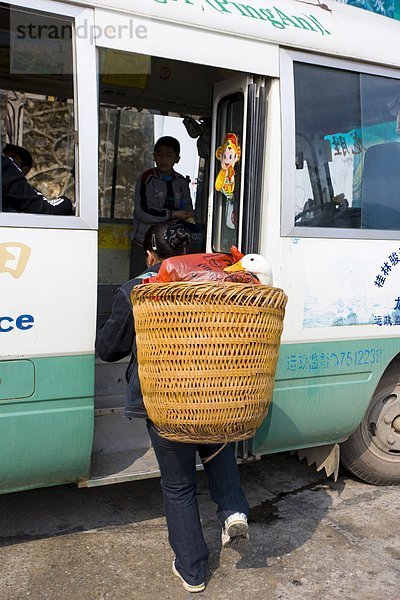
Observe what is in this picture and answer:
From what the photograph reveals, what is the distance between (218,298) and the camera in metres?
2.57

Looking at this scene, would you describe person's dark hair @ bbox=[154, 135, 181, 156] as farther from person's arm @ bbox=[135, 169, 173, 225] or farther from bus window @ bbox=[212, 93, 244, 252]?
bus window @ bbox=[212, 93, 244, 252]

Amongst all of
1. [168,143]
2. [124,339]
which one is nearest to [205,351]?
[124,339]

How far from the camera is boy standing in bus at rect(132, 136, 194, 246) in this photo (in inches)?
220

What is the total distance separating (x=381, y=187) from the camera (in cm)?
409

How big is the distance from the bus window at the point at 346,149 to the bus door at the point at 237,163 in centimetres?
25

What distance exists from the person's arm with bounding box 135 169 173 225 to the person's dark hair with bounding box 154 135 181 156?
231 mm


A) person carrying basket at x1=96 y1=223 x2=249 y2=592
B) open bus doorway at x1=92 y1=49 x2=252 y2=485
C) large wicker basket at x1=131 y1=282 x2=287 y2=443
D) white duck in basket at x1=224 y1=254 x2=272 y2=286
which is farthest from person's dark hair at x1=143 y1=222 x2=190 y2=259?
open bus doorway at x1=92 y1=49 x2=252 y2=485

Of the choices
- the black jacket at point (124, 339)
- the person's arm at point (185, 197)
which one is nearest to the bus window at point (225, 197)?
the black jacket at point (124, 339)

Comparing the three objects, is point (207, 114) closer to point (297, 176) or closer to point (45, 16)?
point (297, 176)

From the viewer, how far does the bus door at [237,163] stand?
12.0 feet

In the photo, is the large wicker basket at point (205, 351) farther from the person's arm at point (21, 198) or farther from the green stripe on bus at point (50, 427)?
the person's arm at point (21, 198)

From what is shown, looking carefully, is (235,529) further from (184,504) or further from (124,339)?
(124,339)

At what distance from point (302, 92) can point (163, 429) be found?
206 cm

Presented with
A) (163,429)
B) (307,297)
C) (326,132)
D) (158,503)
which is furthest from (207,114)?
(163,429)
